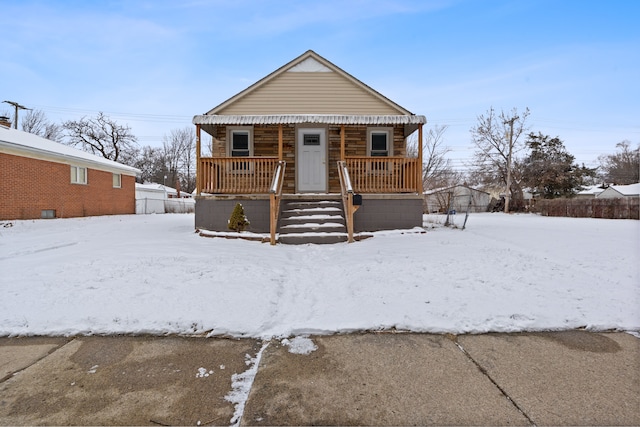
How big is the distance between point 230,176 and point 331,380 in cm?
783

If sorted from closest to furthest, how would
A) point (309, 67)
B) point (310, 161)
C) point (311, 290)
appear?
1. point (311, 290)
2. point (310, 161)
3. point (309, 67)

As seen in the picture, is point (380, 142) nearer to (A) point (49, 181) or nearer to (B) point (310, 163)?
(B) point (310, 163)

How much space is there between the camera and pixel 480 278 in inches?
169

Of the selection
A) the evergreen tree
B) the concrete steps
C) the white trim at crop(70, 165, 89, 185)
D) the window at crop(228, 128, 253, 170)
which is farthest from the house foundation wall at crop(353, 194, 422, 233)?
the evergreen tree

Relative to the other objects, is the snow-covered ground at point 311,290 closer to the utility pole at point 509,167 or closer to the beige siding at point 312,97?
the beige siding at point 312,97

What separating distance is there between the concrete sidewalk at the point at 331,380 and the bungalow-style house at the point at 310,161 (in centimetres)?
470

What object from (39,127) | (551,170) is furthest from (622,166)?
(39,127)

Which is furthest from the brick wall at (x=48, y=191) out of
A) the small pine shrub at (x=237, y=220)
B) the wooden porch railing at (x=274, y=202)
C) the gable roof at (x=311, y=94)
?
the wooden porch railing at (x=274, y=202)

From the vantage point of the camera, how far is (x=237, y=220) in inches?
310

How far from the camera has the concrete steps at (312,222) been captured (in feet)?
24.1

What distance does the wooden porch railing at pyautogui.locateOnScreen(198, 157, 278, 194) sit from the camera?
8.78 meters

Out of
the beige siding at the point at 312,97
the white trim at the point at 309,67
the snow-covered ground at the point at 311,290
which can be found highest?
the white trim at the point at 309,67

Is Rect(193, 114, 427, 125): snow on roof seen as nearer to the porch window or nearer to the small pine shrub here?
the porch window

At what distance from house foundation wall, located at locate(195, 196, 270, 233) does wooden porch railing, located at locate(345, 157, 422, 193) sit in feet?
9.17
